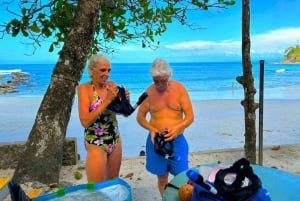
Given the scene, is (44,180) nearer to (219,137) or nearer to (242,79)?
(242,79)

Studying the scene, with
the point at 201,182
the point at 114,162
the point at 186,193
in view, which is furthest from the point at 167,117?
the point at 201,182

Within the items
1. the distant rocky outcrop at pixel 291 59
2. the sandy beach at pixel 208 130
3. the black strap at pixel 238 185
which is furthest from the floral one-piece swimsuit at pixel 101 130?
the distant rocky outcrop at pixel 291 59

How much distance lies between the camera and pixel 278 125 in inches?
309

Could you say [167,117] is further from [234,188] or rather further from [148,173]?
[148,173]

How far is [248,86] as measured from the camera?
4031 millimetres

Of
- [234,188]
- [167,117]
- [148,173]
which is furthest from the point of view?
[148,173]

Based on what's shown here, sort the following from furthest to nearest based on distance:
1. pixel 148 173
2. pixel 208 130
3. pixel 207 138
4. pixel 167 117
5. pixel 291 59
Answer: pixel 291 59, pixel 208 130, pixel 207 138, pixel 148 173, pixel 167 117

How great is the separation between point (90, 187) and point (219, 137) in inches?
202

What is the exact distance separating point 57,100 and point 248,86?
209 centimetres

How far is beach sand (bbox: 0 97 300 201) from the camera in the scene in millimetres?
4407

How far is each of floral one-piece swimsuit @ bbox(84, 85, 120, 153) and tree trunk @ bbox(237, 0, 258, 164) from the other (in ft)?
6.24

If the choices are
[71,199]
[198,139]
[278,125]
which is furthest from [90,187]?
[278,125]

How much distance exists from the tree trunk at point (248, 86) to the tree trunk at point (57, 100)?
163 centimetres

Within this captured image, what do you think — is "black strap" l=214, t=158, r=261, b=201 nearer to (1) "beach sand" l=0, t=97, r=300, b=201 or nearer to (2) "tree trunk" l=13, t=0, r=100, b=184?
(1) "beach sand" l=0, t=97, r=300, b=201
